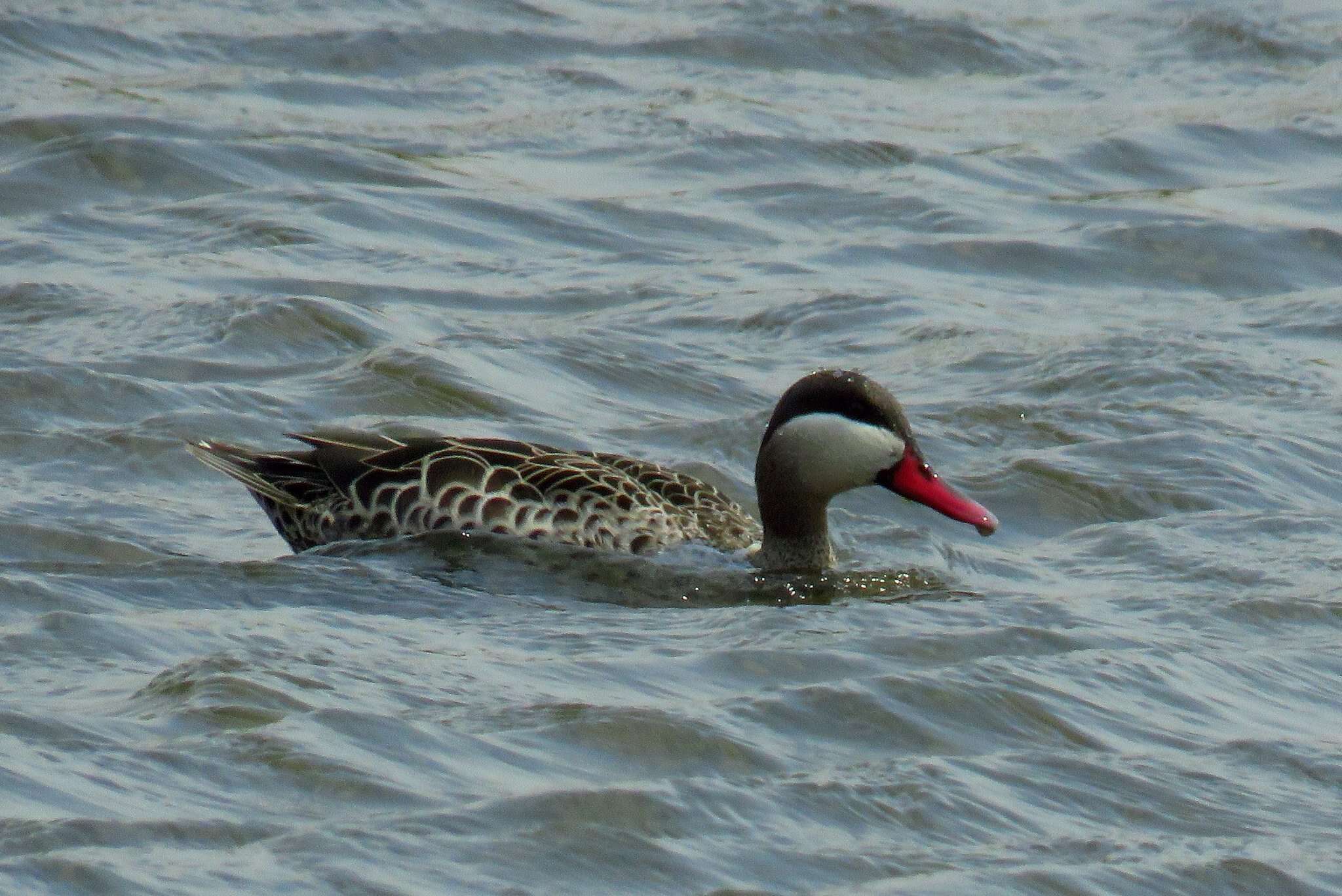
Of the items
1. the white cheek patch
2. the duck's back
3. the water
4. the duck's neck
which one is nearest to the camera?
the water

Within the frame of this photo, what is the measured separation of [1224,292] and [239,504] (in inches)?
232

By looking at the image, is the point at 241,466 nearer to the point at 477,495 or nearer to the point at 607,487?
the point at 477,495

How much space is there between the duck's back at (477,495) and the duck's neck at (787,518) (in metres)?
0.13

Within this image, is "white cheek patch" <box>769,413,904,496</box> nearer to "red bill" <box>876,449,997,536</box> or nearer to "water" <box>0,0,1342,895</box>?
"red bill" <box>876,449,997,536</box>

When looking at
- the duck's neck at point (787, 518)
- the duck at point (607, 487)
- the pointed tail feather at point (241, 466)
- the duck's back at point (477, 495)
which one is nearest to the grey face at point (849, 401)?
the duck at point (607, 487)

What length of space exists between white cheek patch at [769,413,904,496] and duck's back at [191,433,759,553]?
366 millimetres

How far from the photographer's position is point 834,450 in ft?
30.9

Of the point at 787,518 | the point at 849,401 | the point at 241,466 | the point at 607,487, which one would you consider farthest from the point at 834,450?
the point at 241,466

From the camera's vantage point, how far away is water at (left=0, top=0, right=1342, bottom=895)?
686cm

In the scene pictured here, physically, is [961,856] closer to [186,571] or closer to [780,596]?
[780,596]

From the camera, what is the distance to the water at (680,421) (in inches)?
270

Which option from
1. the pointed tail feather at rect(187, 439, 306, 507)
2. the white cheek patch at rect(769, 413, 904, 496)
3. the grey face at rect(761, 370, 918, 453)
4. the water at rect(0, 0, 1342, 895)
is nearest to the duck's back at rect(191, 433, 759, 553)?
the pointed tail feather at rect(187, 439, 306, 507)

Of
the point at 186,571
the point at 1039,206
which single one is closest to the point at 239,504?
the point at 186,571

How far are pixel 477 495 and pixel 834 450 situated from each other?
50.5 inches
